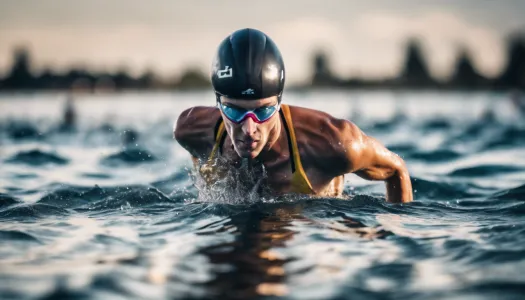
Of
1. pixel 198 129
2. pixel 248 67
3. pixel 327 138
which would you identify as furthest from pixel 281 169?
pixel 248 67

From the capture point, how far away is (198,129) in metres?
6.58

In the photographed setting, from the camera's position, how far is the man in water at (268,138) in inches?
221

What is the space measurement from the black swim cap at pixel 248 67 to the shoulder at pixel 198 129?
727 mm

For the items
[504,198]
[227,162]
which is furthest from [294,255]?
[504,198]

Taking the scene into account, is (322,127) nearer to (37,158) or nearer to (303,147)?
(303,147)

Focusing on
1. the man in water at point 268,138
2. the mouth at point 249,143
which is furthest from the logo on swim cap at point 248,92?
the mouth at point 249,143

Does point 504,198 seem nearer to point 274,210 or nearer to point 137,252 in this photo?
point 274,210

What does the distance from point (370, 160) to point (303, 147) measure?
0.70m

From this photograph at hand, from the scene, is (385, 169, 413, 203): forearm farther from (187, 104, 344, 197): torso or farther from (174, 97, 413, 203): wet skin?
(187, 104, 344, 197): torso

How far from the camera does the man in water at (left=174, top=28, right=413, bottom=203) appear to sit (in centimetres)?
561

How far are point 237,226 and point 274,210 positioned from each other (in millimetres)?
679

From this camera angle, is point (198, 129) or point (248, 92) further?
point (198, 129)

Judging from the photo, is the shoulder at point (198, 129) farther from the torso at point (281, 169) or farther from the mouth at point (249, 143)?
the mouth at point (249, 143)

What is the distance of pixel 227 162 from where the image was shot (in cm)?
643
